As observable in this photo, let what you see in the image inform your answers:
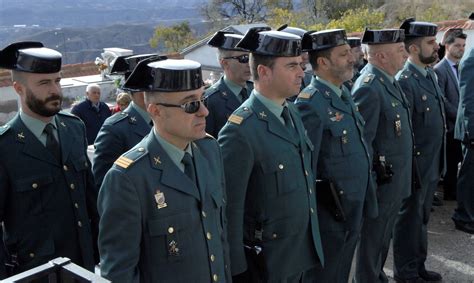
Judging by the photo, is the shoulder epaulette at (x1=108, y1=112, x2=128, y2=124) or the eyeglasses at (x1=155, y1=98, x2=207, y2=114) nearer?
the eyeglasses at (x1=155, y1=98, x2=207, y2=114)

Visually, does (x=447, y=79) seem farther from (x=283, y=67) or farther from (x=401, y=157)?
(x=283, y=67)

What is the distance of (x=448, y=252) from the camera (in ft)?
17.2

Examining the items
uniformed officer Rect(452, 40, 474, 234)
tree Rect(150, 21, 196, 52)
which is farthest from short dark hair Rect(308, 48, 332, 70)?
tree Rect(150, 21, 196, 52)

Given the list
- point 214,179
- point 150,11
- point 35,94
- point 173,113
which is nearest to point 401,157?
point 214,179

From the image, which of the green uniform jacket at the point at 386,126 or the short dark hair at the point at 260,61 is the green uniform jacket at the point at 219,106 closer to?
the green uniform jacket at the point at 386,126

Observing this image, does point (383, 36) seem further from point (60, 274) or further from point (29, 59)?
point (60, 274)

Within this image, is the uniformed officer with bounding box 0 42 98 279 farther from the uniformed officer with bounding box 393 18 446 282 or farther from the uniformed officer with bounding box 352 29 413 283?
the uniformed officer with bounding box 393 18 446 282

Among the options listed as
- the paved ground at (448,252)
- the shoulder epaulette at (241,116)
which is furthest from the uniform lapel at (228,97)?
the paved ground at (448,252)

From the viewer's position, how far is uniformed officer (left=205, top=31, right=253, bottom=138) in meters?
4.54

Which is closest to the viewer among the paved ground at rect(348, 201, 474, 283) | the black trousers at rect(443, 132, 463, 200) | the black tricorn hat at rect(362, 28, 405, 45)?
the black tricorn hat at rect(362, 28, 405, 45)

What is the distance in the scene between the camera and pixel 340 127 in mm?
3564

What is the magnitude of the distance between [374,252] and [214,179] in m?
1.87

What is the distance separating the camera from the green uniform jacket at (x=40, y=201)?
116 inches

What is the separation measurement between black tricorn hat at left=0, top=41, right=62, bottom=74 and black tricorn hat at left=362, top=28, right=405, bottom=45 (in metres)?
2.30
